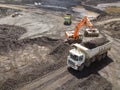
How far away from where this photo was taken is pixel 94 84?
2677 cm

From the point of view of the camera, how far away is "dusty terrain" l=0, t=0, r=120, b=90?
26.5m

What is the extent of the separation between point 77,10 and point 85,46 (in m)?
45.1

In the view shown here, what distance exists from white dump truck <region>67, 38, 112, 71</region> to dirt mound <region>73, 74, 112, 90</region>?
2207 millimetres

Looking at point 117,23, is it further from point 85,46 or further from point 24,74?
point 24,74

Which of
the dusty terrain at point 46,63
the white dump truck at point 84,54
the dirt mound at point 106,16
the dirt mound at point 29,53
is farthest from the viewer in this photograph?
the dirt mound at point 106,16

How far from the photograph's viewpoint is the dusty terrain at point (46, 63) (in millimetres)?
26516

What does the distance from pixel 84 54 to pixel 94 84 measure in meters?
4.28

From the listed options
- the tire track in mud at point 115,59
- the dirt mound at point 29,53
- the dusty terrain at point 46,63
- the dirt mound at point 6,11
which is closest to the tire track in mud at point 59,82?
the dusty terrain at point 46,63

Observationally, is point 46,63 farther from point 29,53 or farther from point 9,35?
point 9,35

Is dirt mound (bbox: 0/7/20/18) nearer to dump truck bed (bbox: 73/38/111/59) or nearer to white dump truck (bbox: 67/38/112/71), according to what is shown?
dump truck bed (bbox: 73/38/111/59)

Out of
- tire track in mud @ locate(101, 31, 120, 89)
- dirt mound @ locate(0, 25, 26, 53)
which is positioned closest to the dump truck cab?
tire track in mud @ locate(101, 31, 120, 89)

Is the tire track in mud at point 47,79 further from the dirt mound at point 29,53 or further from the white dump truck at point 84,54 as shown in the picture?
the white dump truck at point 84,54

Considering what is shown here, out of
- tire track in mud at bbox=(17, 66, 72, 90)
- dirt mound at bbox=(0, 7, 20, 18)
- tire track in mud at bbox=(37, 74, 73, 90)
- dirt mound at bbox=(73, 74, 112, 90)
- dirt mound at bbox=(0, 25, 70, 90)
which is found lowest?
dirt mound at bbox=(73, 74, 112, 90)

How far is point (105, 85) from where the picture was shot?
1050 inches
